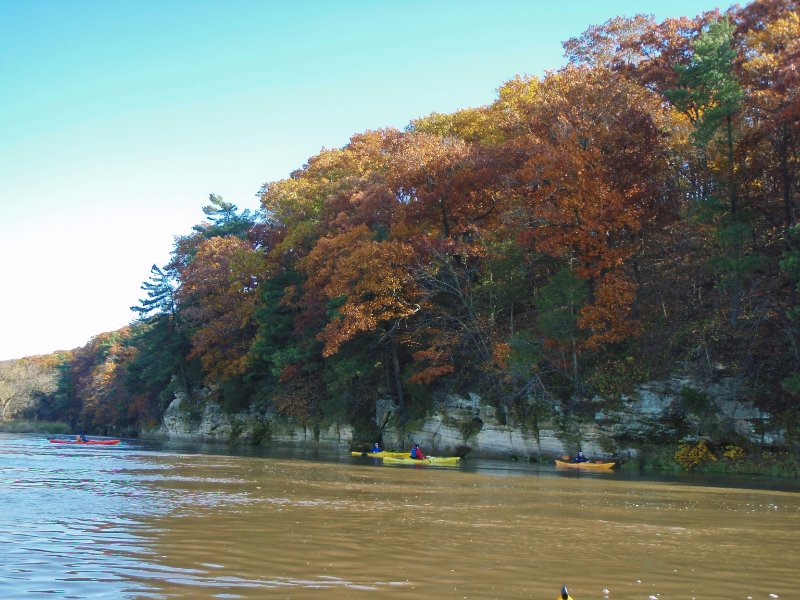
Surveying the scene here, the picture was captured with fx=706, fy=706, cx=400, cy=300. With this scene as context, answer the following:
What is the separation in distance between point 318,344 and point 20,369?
68789mm

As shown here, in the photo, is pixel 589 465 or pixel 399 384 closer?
pixel 589 465

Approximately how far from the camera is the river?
24.3 feet

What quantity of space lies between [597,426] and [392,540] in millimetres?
19036

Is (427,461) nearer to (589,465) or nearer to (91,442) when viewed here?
(589,465)

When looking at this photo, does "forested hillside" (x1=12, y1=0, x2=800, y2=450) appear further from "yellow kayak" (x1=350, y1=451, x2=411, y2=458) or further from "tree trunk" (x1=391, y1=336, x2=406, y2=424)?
"yellow kayak" (x1=350, y1=451, x2=411, y2=458)

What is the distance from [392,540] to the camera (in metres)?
10.0

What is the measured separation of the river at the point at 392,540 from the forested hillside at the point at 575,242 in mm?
8529

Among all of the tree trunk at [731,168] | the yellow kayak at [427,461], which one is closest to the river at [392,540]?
the yellow kayak at [427,461]

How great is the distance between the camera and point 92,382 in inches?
3295

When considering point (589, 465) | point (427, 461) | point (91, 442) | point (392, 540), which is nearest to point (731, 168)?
point (589, 465)

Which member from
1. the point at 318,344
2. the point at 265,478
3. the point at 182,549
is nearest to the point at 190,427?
the point at 318,344

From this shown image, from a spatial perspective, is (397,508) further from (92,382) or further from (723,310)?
(92,382)

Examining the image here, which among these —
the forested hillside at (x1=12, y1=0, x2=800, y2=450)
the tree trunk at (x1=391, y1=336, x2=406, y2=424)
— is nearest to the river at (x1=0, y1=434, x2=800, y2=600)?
the forested hillside at (x1=12, y1=0, x2=800, y2=450)

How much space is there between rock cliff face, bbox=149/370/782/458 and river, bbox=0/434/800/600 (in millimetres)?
5559
